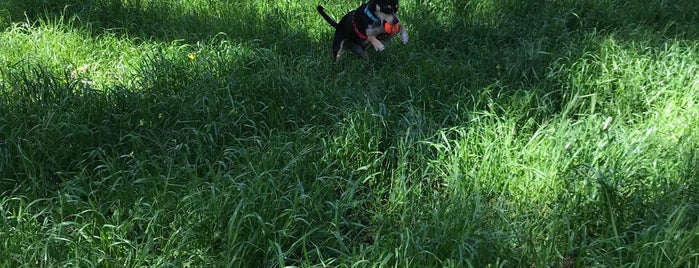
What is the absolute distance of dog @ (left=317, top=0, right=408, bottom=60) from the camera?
4.31 m

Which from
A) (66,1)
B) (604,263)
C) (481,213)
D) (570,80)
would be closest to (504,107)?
(570,80)

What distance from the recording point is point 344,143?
3.25 meters

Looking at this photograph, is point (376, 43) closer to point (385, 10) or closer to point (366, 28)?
point (366, 28)

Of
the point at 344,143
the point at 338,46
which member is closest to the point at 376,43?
the point at 338,46

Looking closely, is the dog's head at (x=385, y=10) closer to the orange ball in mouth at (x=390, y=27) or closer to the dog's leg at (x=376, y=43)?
the orange ball in mouth at (x=390, y=27)

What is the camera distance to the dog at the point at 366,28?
4312mm

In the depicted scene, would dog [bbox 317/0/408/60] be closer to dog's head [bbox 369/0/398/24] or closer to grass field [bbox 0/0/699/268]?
dog's head [bbox 369/0/398/24]

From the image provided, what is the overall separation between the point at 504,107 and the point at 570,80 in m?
0.59

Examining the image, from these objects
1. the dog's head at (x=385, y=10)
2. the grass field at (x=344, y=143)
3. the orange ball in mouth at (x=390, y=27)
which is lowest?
the grass field at (x=344, y=143)

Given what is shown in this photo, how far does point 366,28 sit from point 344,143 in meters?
1.40

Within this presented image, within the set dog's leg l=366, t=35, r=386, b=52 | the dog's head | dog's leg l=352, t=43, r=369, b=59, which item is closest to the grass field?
dog's leg l=352, t=43, r=369, b=59

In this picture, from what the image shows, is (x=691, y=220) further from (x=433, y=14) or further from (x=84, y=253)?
(x=433, y=14)

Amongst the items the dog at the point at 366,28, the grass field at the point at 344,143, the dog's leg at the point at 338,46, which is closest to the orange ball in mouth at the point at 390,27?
the dog at the point at 366,28

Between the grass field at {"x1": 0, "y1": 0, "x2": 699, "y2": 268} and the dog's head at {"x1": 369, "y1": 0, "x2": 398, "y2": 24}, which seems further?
the dog's head at {"x1": 369, "y1": 0, "x2": 398, "y2": 24}
